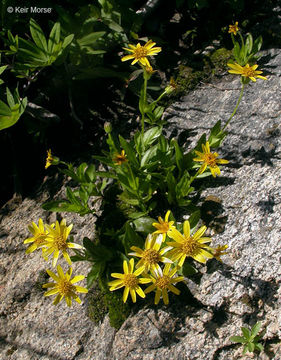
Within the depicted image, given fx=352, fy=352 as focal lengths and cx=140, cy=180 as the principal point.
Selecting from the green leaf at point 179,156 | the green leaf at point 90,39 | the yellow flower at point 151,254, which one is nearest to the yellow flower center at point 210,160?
the green leaf at point 179,156

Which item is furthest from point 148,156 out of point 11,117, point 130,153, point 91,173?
point 11,117

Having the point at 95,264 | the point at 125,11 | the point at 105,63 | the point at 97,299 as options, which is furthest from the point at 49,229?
the point at 125,11

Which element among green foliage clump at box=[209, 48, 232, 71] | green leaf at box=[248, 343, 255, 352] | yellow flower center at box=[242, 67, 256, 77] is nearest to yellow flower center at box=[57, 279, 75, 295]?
green leaf at box=[248, 343, 255, 352]

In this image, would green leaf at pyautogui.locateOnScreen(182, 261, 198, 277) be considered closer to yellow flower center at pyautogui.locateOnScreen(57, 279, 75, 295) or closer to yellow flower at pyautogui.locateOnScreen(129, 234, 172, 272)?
yellow flower at pyautogui.locateOnScreen(129, 234, 172, 272)

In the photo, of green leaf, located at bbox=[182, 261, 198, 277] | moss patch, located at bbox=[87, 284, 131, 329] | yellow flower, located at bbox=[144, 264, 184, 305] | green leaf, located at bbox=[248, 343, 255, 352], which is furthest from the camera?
moss patch, located at bbox=[87, 284, 131, 329]

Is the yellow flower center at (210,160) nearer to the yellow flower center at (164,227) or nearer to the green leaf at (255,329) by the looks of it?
the yellow flower center at (164,227)

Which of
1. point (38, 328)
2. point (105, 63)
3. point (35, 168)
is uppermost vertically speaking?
point (105, 63)

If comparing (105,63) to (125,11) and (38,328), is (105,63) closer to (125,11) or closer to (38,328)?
(125,11)
